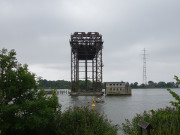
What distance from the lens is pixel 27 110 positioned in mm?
8172

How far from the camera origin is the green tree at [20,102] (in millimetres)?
7938

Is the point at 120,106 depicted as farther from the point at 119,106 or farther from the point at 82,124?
the point at 82,124

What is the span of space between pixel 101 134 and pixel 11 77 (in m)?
4.64

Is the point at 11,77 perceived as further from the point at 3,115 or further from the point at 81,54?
the point at 81,54

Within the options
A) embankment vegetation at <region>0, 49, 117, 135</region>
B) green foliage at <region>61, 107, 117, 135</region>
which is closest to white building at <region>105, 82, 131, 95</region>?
green foliage at <region>61, 107, 117, 135</region>

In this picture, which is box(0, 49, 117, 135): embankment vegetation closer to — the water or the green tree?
the green tree

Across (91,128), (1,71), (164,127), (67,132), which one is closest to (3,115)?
(1,71)

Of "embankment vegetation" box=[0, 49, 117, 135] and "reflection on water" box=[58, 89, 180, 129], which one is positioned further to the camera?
"reflection on water" box=[58, 89, 180, 129]

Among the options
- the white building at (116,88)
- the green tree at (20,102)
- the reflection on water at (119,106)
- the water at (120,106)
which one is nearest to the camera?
the green tree at (20,102)

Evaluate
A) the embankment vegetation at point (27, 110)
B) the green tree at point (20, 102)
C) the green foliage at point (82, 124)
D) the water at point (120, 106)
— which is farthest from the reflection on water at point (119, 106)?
the green tree at point (20, 102)

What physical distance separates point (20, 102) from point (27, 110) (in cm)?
47

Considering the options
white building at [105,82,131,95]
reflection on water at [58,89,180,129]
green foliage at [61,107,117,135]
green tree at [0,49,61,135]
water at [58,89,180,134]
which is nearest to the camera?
green tree at [0,49,61,135]

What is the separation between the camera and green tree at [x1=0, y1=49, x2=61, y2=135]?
794cm

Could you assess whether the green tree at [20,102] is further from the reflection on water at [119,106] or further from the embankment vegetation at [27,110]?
the reflection on water at [119,106]
